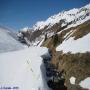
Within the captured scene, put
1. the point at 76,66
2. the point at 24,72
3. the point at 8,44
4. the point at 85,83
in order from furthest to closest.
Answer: the point at 8,44 → the point at 24,72 → the point at 76,66 → the point at 85,83

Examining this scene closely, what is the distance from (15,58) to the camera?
109ft

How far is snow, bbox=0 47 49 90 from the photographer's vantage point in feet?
83.3

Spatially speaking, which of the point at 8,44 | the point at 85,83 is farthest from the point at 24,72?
the point at 8,44

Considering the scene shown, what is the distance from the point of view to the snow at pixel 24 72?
1000 inches

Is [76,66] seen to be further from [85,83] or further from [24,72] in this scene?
[24,72]

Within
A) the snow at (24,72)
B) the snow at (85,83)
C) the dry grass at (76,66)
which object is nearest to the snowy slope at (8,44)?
the snow at (24,72)

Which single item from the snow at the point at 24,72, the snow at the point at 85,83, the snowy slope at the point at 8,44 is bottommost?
the snow at the point at 85,83

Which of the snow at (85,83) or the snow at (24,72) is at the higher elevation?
the snow at (24,72)

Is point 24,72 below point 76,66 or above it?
below

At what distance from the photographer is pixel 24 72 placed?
1102 inches

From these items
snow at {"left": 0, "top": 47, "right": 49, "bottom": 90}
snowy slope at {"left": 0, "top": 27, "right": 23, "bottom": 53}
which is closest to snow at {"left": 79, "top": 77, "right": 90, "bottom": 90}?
snow at {"left": 0, "top": 47, "right": 49, "bottom": 90}

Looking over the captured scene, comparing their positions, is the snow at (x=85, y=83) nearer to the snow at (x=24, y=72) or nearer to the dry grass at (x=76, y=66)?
the dry grass at (x=76, y=66)

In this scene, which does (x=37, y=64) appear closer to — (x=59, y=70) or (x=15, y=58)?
(x=59, y=70)

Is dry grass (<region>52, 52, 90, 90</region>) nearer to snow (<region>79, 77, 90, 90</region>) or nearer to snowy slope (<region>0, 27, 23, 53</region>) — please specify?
snow (<region>79, 77, 90, 90</region>)
